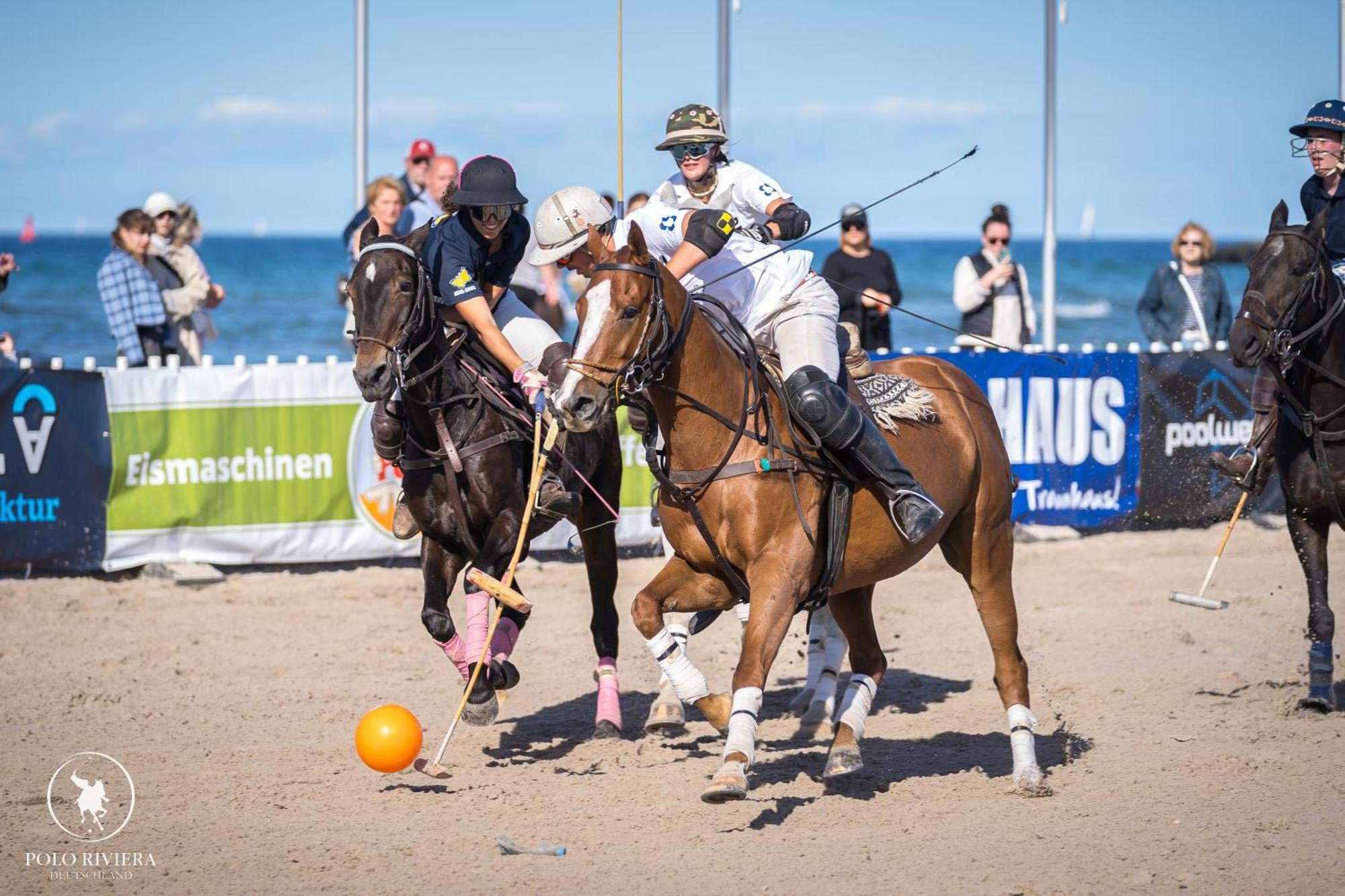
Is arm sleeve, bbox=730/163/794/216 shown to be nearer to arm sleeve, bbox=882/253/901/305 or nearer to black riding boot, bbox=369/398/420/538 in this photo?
black riding boot, bbox=369/398/420/538

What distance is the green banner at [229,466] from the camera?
11.7 meters

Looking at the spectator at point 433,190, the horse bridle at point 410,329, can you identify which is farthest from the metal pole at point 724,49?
the horse bridle at point 410,329

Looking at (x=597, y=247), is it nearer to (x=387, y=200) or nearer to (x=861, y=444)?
(x=861, y=444)

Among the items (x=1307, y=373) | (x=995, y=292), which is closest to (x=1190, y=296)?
(x=995, y=292)

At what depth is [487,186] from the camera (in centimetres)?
742

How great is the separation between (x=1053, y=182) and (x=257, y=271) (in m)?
59.2

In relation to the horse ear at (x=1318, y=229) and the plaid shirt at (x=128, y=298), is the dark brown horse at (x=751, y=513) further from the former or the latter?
the plaid shirt at (x=128, y=298)

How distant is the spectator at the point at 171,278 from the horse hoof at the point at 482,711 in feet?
22.9

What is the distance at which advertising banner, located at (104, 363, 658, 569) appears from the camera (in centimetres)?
1175

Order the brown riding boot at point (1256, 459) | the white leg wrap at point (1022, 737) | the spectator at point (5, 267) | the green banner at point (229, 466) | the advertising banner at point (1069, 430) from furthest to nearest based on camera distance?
the advertising banner at point (1069, 430)
the green banner at point (229, 466)
the spectator at point (5, 267)
the brown riding boot at point (1256, 459)
the white leg wrap at point (1022, 737)

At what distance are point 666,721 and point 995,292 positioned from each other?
9024 millimetres

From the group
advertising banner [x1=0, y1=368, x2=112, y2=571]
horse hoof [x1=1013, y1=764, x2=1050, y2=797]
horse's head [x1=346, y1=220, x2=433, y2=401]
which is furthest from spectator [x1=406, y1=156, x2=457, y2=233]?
horse hoof [x1=1013, y1=764, x2=1050, y2=797]

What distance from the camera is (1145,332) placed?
15.8 meters

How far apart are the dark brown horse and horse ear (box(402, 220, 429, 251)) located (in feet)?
6.02
